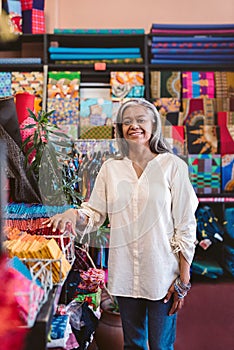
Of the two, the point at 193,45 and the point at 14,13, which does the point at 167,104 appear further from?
the point at 14,13

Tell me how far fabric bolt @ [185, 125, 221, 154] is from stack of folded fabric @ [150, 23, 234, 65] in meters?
0.49

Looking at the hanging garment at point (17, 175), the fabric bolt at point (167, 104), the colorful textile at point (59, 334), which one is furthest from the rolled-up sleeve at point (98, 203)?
the fabric bolt at point (167, 104)

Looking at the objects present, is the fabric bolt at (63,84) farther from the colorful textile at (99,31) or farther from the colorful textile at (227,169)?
the colorful textile at (227,169)

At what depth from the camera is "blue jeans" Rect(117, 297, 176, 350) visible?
4.91 ft

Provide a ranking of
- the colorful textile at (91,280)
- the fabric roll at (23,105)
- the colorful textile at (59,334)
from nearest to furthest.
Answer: the colorful textile at (59,334)
the fabric roll at (23,105)
the colorful textile at (91,280)

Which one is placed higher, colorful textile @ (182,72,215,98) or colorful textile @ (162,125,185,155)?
colorful textile @ (182,72,215,98)

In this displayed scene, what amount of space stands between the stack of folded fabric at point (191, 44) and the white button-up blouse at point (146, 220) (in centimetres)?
188

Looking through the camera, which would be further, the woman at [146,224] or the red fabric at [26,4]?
the red fabric at [26,4]

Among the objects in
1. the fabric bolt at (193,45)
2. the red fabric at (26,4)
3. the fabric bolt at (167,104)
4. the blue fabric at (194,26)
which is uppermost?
the red fabric at (26,4)

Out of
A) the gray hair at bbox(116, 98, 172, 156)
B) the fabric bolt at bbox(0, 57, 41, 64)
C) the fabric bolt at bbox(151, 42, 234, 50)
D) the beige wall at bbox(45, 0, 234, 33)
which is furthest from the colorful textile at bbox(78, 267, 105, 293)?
the beige wall at bbox(45, 0, 234, 33)

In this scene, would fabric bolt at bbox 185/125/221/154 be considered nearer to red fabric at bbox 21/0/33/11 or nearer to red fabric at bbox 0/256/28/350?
red fabric at bbox 21/0/33/11

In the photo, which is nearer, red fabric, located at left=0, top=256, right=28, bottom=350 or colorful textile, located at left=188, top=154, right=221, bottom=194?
red fabric, located at left=0, top=256, right=28, bottom=350

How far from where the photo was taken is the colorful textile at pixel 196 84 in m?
3.21

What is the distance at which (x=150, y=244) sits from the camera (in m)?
1.48
